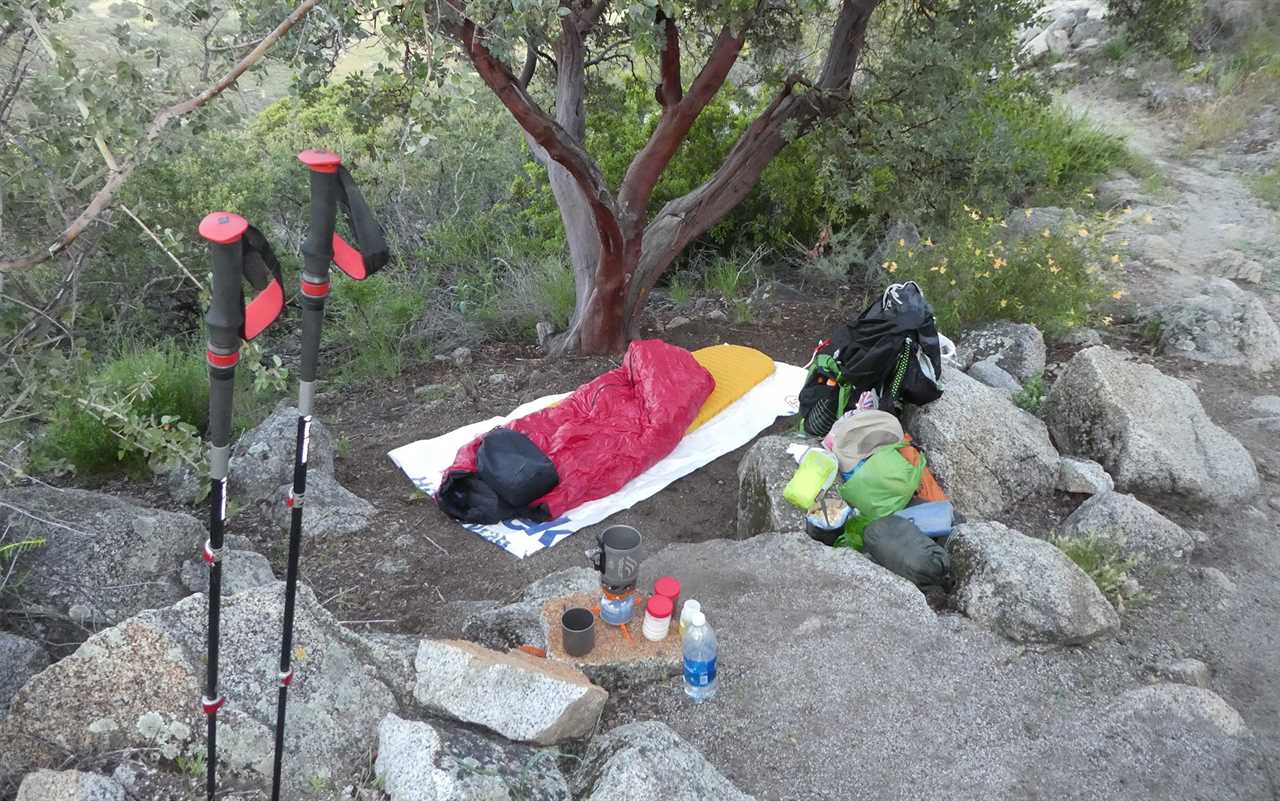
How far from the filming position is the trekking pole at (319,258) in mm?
1510

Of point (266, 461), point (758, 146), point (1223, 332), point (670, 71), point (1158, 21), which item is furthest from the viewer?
point (758, 146)

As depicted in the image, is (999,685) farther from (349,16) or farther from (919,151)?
(919,151)

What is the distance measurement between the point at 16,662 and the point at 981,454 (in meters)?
3.53

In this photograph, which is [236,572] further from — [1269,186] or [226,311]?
[1269,186]

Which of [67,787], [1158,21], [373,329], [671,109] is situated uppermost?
[1158,21]

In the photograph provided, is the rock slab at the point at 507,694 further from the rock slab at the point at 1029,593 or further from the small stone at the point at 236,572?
the rock slab at the point at 1029,593

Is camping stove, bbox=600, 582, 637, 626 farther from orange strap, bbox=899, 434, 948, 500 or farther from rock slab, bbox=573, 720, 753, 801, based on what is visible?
orange strap, bbox=899, 434, 948, 500

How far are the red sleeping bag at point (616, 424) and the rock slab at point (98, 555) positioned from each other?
1.30 metres

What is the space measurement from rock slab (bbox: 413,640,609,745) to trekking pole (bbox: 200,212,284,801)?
30.3 inches

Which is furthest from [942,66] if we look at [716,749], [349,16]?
[716,749]

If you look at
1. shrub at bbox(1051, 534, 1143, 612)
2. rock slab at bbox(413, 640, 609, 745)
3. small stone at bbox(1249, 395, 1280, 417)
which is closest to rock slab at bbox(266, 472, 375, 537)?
rock slab at bbox(413, 640, 609, 745)

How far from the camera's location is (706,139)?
6.83 meters

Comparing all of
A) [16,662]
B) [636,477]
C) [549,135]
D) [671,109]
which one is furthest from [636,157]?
[16,662]

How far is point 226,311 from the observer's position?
1412 mm
